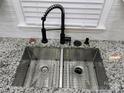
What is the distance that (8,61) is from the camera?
1.16 meters

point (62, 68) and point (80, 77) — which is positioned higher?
point (62, 68)

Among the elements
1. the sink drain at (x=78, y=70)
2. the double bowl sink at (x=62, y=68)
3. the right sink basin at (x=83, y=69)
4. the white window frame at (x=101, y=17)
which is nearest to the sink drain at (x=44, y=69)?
the double bowl sink at (x=62, y=68)

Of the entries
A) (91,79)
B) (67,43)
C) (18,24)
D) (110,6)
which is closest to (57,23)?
(67,43)

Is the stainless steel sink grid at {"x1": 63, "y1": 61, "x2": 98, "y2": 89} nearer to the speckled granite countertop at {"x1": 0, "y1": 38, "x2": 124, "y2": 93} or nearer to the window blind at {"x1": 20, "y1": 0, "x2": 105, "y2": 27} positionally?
the speckled granite countertop at {"x1": 0, "y1": 38, "x2": 124, "y2": 93}

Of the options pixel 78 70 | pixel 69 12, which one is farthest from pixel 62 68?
pixel 69 12

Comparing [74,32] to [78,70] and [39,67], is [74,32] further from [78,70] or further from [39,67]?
[39,67]

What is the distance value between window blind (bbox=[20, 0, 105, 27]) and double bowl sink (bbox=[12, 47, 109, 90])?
263mm

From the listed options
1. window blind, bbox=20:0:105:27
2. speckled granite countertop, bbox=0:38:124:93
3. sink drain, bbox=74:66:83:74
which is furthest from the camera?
sink drain, bbox=74:66:83:74

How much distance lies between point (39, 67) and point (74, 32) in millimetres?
509

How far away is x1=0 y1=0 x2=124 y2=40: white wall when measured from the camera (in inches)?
47.9

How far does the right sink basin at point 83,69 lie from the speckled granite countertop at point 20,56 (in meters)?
0.08

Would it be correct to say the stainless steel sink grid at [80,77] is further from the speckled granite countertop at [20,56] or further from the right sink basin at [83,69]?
the speckled granite countertop at [20,56]

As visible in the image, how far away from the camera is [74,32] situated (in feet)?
4.52

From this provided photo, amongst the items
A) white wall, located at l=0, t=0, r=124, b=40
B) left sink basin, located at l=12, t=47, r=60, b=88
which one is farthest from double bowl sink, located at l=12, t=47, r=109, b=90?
white wall, located at l=0, t=0, r=124, b=40
